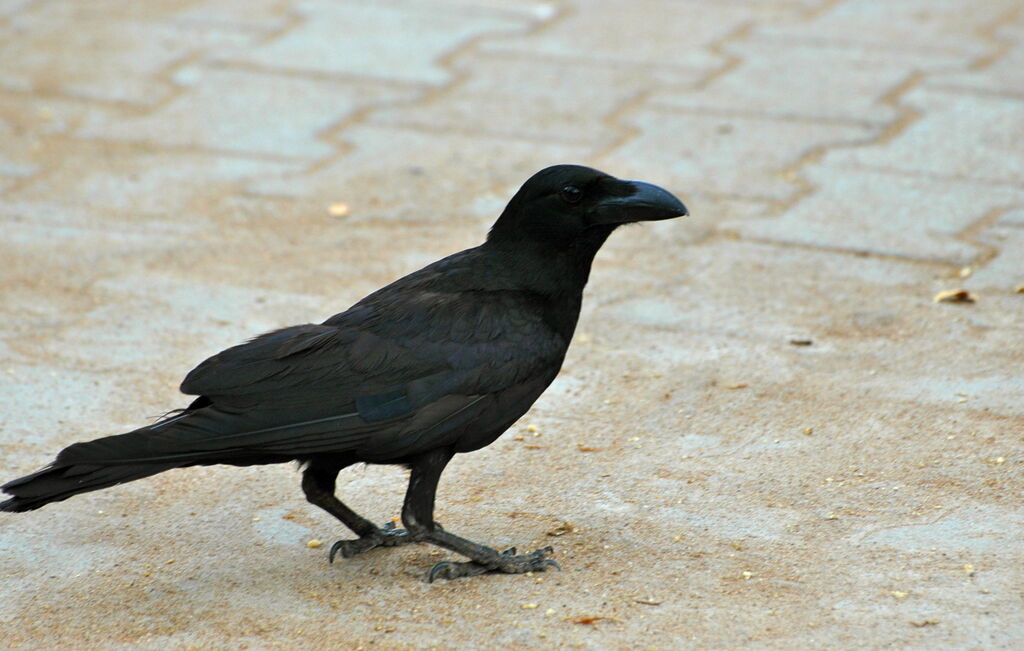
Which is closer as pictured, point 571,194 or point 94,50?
point 571,194

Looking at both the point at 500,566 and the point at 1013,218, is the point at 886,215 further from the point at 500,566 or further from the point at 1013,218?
the point at 500,566

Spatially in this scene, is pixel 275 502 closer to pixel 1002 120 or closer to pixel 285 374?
pixel 285 374

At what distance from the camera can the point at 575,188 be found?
367 centimetres

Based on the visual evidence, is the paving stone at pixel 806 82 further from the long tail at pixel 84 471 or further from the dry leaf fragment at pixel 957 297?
the long tail at pixel 84 471

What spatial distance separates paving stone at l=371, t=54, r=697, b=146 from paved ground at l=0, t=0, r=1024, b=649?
0.02 meters

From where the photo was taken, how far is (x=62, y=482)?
3.23 meters

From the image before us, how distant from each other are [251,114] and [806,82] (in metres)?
2.85

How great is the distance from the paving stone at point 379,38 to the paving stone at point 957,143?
93.5 inches

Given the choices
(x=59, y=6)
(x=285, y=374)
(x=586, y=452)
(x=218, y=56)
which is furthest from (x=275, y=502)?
(x=59, y=6)

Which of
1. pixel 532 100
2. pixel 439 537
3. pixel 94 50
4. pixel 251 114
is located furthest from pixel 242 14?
pixel 439 537

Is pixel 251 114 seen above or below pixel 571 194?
below

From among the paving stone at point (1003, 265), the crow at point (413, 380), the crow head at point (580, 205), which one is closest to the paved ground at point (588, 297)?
the paving stone at point (1003, 265)

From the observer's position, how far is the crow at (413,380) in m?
3.31

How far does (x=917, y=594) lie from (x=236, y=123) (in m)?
4.70
